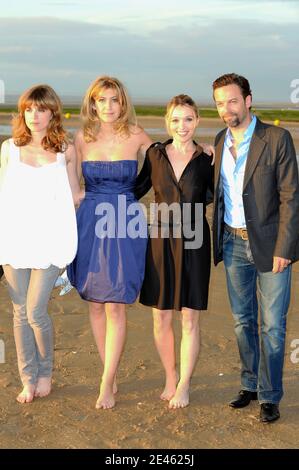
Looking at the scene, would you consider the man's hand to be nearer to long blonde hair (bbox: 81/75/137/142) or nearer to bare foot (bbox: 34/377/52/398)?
long blonde hair (bbox: 81/75/137/142)

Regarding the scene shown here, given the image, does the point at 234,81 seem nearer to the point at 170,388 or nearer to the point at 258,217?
the point at 258,217

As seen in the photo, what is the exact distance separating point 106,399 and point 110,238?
4.22 feet

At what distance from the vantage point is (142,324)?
23.2 ft

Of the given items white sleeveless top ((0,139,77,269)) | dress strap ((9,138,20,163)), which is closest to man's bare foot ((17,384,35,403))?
white sleeveless top ((0,139,77,269))

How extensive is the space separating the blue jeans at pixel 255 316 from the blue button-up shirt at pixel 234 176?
0.16 metres

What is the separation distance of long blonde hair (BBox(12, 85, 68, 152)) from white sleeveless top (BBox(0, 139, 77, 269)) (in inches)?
3.3

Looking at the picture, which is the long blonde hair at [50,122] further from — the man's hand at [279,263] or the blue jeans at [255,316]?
the man's hand at [279,263]

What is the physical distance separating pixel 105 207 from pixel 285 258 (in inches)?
54.7

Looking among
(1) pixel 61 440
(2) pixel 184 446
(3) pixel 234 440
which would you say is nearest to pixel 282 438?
(3) pixel 234 440

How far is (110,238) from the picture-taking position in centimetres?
503

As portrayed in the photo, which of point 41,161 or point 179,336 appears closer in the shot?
point 41,161

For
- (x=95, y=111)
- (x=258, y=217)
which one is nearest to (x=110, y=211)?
(x=95, y=111)

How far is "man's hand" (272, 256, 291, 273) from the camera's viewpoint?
474cm

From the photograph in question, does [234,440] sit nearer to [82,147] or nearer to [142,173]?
[142,173]
